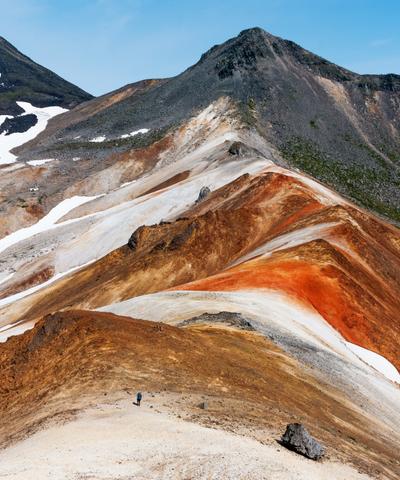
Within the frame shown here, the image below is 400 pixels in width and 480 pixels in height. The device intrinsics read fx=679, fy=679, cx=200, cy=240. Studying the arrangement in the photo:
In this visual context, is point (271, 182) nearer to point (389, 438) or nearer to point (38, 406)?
point (389, 438)

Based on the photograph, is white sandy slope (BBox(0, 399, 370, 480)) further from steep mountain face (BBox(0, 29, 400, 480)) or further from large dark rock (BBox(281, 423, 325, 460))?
large dark rock (BBox(281, 423, 325, 460))

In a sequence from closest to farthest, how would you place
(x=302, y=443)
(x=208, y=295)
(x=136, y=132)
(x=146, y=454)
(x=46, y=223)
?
(x=146, y=454)
(x=302, y=443)
(x=208, y=295)
(x=46, y=223)
(x=136, y=132)

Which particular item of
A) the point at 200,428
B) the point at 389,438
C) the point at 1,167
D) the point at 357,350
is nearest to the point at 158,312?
the point at 357,350

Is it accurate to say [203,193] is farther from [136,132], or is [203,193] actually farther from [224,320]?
[136,132]

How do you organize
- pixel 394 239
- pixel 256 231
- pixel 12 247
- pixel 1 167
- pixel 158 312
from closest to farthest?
1. pixel 158 312
2. pixel 256 231
3. pixel 394 239
4. pixel 12 247
5. pixel 1 167

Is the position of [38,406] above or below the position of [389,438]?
above

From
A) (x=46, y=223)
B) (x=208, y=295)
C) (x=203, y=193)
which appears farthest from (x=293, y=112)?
(x=208, y=295)
